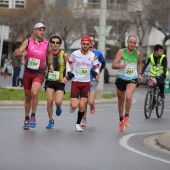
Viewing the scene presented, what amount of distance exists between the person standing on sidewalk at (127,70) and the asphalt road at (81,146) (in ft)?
→ 2.07

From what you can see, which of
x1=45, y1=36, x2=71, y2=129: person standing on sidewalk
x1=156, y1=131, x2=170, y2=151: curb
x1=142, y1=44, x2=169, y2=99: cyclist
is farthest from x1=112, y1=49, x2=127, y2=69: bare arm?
x1=142, y1=44, x2=169, y2=99: cyclist

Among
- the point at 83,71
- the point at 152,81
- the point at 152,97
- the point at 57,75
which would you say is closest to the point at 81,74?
the point at 83,71

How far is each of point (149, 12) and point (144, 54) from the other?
55.5 feet

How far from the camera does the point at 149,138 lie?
14383mm


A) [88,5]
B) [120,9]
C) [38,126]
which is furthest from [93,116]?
[88,5]

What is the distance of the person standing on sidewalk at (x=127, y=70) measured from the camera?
15.5m

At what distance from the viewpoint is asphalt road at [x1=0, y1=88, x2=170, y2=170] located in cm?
1037

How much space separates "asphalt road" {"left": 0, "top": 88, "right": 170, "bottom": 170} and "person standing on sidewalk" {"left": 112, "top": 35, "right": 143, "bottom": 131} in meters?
0.63

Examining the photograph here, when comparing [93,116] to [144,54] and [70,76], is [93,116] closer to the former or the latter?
[70,76]

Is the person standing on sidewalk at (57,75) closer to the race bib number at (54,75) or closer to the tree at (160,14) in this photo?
the race bib number at (54,75)

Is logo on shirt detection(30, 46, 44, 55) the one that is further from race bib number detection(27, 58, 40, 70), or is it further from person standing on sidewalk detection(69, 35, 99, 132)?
person standing on sidewalk detection(69, 35, 99, 132)

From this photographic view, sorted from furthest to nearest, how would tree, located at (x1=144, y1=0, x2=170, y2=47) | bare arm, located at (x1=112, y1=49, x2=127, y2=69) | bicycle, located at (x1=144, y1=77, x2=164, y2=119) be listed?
1. tree, located at (x1=144, y1=0, x2=170, y2=47)
2. bicycle, located at (x1=144, y1=77, x2=164, y2=119)
3. bare arm, located at (x1=112, y1=49, x2=127, y2=69)

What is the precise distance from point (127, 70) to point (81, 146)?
11.9ft

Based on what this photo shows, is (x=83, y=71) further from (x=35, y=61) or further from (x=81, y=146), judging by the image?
(x=81, y=146)
